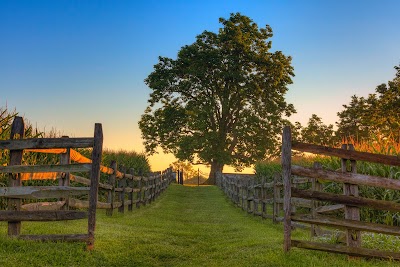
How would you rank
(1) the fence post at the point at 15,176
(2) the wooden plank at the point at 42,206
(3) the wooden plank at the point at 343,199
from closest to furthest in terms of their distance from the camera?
(3) the wooden plank at the point at 343,199 → (1) the fence post at the point at 15,176 → (2) the wooden plank at the point at 42,206

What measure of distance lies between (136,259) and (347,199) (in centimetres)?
422

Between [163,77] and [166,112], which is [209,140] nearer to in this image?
[166,112]

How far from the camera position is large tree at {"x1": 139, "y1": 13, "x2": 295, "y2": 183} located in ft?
142

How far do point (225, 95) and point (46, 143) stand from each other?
35.9 m

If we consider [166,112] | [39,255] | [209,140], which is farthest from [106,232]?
[166,112]

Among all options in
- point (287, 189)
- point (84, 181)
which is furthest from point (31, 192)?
point (287, 189)

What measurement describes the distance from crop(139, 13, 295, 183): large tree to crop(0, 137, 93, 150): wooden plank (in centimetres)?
3281

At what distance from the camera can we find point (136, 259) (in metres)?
8.96

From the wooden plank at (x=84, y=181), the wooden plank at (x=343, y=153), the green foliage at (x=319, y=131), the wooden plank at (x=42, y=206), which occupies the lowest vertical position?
the wooden plank at (x=42, y=206)

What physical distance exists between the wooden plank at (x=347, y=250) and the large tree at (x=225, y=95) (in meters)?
33.5

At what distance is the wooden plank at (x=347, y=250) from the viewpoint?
27.7 ft

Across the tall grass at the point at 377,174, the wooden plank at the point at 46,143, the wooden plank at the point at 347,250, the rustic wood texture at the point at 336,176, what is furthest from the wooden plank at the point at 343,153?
the tall grass at the point at 377,174

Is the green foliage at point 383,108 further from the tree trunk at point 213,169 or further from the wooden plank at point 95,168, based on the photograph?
the wooden plank at point 95,168

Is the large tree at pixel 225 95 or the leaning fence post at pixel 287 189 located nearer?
the leaning fence post at pixel 287 189
